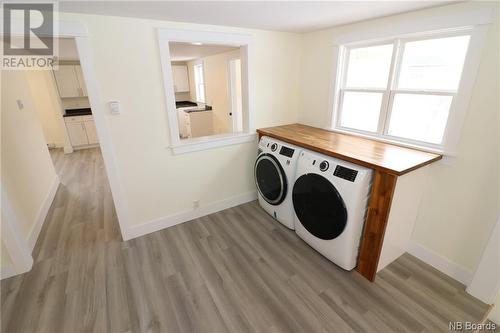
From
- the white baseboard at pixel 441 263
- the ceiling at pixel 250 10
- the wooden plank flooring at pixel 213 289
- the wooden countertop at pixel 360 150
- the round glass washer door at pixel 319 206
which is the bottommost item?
the wooden plank flooring at pixel 213 289

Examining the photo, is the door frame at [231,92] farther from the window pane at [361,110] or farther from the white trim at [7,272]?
the white trim at [7,272]

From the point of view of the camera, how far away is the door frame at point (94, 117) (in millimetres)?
1766

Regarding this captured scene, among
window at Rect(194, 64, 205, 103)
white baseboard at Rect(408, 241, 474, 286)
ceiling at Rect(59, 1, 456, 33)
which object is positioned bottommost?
white baseboard at Rect(408, 241, 474, 286)

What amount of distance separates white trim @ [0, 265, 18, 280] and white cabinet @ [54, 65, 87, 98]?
496 cm

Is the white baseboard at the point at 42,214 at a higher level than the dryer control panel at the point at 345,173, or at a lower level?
lower

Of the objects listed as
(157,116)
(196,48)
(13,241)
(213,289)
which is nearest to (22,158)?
(13,241)

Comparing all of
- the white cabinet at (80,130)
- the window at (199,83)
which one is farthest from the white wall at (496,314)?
the white cabinet at (80,130)

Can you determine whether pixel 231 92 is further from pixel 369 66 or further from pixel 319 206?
pixel 319 206

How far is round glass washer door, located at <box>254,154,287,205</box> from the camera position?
2.46 metres

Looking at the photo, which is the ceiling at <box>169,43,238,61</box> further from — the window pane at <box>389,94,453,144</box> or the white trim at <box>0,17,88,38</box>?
the window pane at <box>389,94,453,144</box>

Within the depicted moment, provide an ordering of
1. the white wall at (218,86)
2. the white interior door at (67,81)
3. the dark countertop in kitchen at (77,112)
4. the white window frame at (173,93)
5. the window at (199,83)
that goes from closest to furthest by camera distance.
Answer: the white window frame at (173,93) → the white wall at (218,86) → the white interior door at (67,81) → the dark countertop in kitchen at (77,112) → the window at (199,83)

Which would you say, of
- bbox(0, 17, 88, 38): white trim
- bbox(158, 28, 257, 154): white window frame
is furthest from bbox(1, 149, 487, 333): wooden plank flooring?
bbox(0, 17, 88, 38): white trim

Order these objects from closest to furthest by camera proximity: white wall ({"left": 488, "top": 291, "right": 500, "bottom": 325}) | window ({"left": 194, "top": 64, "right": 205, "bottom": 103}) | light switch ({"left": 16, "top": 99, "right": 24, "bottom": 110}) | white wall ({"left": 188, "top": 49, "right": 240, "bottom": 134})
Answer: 1. white wall ({"left": 488, "top": 291, "right": 500, "bottom": 325})
2. light switch ({"left": 16, "top": 99, "right": 24, "bottom": 110})
3. white wall ({"left": 188, "top": 49, "right": 240, "bottom": 134})
4. window ({"left": 194, "top": 64, "right": 205, "bottom": 103})

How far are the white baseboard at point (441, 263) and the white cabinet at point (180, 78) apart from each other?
260 inches
